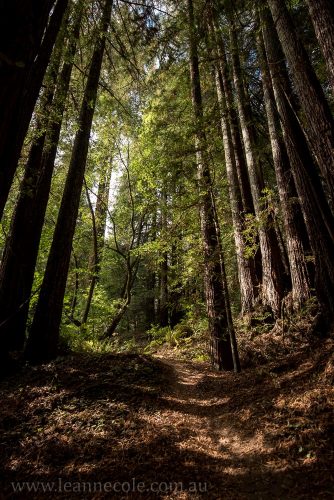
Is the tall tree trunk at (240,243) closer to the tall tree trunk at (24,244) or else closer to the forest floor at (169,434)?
the forest floor at (169,434)

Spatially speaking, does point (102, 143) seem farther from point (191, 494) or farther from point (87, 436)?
point (191, 494)

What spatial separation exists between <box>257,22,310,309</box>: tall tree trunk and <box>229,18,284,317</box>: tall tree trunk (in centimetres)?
50

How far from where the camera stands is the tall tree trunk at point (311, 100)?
4145mm

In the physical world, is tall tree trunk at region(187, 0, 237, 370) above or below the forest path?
above

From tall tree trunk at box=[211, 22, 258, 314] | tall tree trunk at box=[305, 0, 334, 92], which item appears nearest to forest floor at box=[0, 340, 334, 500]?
tall tree trunk at box=[211, 22, 258, 314]

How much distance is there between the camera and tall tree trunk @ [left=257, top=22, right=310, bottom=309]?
245 inches

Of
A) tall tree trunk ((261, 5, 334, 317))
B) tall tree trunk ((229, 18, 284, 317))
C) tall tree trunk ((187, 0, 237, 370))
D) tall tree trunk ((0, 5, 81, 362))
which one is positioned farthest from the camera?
tall tree trunk ((229, 18, 284, 317))

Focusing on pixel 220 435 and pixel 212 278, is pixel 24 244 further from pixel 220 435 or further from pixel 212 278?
pixel 220 435

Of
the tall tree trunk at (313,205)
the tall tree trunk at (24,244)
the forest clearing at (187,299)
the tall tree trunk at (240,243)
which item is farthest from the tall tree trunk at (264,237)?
the tall tree trunk at (24,244)

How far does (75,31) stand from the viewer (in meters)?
5.73

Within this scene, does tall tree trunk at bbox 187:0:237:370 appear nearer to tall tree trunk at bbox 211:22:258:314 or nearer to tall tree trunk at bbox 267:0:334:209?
tall tree trunk at bbox 211:22:258:314

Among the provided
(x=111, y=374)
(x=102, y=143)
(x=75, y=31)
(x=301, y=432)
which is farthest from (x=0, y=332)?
(x=102, y=143)

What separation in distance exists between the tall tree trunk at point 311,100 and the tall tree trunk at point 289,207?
1574mm

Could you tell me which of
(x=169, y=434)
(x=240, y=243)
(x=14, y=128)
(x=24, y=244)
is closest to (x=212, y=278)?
(x=240, y=243)
